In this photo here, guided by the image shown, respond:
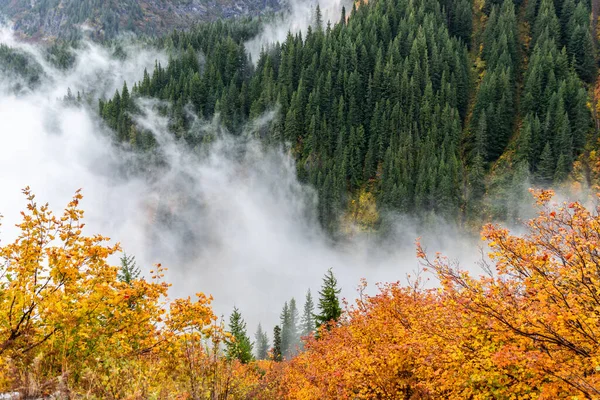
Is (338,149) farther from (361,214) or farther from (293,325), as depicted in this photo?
(293,325)

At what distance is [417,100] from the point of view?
135m

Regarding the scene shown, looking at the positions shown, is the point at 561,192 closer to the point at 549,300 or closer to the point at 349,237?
the point at 349,237

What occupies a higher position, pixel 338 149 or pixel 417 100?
pixel 417 100

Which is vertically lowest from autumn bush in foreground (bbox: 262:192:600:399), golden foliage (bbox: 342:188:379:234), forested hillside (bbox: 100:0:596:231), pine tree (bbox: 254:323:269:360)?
autumn bush in foreground (bbox: 262:192:600:399)

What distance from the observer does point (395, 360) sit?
1756cm

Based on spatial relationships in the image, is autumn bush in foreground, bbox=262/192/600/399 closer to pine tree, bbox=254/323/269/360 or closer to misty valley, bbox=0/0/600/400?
misty valley, bbox=0/0/600/400

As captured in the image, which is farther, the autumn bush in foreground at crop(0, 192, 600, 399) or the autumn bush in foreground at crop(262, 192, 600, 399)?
the autumn bush in foreground at crop(262, 192, 600, 399)

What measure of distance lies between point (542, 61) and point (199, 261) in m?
129

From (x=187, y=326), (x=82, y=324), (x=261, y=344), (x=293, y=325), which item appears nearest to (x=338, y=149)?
(x=293, y=325)

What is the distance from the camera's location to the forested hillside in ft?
372

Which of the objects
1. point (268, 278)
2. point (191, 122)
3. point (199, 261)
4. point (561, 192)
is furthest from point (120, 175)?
point (561, 192)

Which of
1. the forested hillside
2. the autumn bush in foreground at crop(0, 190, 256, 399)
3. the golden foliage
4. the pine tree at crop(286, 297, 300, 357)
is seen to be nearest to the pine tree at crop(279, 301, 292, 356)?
the pine tree at crop(286, 297, 300, 357)

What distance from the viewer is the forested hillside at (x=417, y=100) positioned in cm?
11331

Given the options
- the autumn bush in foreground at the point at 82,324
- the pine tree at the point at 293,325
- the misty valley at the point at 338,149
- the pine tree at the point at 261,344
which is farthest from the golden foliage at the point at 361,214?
the autumn bush in foreground at the point at 82,324
